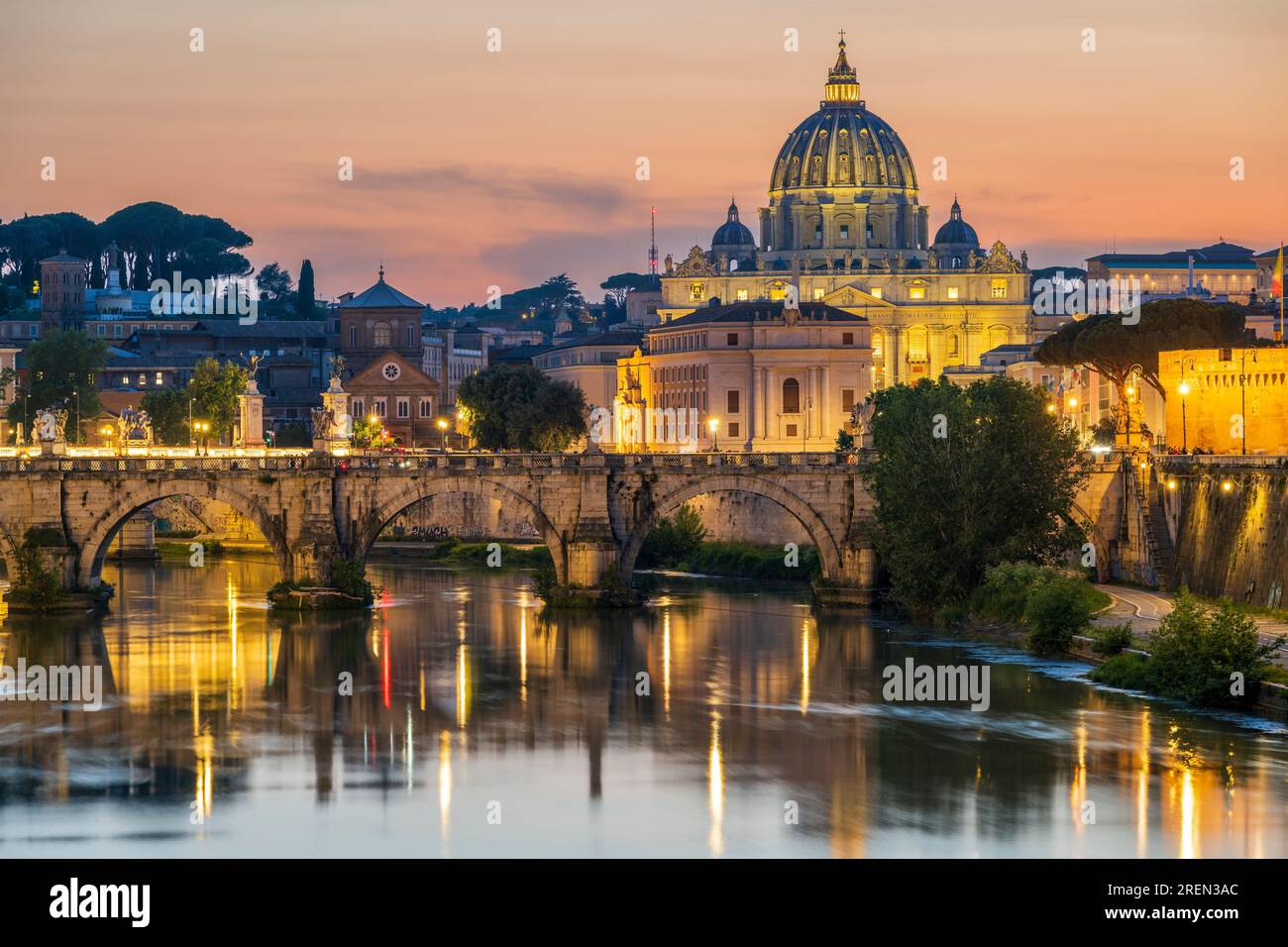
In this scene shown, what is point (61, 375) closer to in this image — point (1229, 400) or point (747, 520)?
point (747, 520)

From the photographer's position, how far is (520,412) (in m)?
134

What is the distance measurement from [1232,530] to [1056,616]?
8147 mm

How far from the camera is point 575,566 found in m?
78.7

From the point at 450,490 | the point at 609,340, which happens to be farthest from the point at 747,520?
the point at 609,340

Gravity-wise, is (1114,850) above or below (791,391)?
below

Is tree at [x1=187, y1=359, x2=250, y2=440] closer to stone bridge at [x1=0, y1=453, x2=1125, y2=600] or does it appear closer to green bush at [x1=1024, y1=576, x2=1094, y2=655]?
stone bridge at [x1=0, y1=453, x2=1125, y2=600]

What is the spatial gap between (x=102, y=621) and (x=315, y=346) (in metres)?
110

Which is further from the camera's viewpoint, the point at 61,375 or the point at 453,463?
Result: the point at 61,375

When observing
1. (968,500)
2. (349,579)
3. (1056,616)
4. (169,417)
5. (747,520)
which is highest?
(169,417)

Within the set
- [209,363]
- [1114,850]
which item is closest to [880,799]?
[1114,850]

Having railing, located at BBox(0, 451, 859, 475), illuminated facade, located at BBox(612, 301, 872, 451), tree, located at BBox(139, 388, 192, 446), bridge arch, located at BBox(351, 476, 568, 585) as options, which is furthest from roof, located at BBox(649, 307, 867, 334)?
bridge arch, located at BBox(351, 476, 568, 585)

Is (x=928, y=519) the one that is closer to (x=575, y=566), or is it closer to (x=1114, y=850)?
(x=575, y=566)

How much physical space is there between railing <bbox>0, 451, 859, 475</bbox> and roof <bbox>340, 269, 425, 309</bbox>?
89.9m

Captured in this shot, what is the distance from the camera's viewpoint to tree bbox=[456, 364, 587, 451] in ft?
440
